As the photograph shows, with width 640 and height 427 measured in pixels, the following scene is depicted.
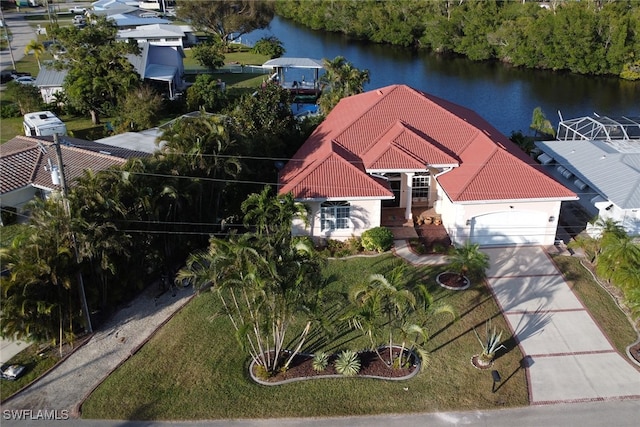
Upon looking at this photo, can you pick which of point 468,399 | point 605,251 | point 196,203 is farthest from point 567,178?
point 196,203

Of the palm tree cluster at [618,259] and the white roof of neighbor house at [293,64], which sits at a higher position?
the white roof of neighbor house at [293,64]

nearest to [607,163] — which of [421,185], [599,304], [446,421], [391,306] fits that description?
[421,185]

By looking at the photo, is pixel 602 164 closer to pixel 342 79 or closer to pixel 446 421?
pixel 342 79

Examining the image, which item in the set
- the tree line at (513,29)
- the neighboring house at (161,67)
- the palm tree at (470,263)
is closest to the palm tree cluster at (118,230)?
the palm tree at (470,263)

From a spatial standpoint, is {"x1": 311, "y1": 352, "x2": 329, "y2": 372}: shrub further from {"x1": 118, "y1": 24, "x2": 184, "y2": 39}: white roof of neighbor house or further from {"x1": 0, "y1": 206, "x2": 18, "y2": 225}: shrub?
{"x1": 118, "y1": 24, "x2": 184, "y2": 39}: white roof of neighbor house

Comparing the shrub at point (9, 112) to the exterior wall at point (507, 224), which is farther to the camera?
the shrub at point (9, 112)

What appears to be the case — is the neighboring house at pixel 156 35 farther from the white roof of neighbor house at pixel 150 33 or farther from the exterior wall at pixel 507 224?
the exterior wall at pixel 507 224

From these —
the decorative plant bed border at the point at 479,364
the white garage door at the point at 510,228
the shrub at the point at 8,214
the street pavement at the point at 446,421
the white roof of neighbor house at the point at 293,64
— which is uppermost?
the white roof of neighbor house at the point at 293,64
